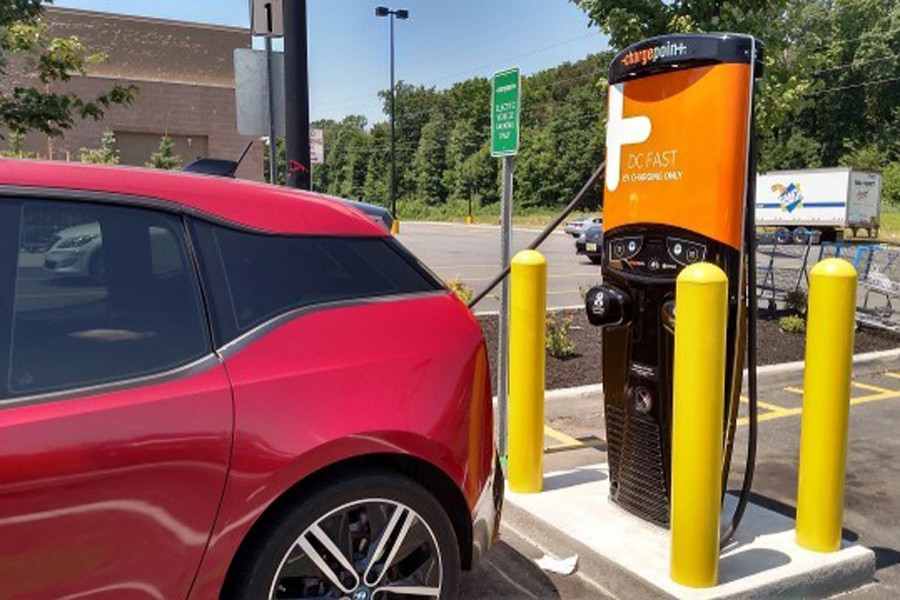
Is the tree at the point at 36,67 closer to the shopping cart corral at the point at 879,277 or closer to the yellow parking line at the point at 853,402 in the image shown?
the yellow parking line at the point at 853,402

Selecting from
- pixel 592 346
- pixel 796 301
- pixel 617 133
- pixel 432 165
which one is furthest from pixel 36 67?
pixel 432 165

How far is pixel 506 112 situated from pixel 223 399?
301cm

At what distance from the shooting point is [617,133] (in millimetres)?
3779

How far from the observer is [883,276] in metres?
10.2

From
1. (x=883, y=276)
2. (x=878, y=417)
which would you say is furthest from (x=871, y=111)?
(x=878, y=417)

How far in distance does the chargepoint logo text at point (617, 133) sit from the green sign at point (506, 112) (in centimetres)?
75

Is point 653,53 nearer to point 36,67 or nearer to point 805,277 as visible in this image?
point 36,67

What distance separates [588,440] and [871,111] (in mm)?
58059

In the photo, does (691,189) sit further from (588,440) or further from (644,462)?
(588,440)

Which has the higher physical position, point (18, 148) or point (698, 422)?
point (18, 148)

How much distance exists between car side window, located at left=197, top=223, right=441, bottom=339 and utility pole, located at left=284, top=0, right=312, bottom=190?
10.9 ft

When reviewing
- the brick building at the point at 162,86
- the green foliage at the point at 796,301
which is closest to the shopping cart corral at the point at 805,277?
the green foliage at the point at 796,301

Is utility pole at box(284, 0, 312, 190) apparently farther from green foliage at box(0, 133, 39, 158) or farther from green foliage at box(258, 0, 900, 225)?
green foliage at box(258, 0, 900, 225)

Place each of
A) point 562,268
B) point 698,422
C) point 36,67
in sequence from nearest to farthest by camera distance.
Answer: point 698,422 → point 36,67 → point 562,268
